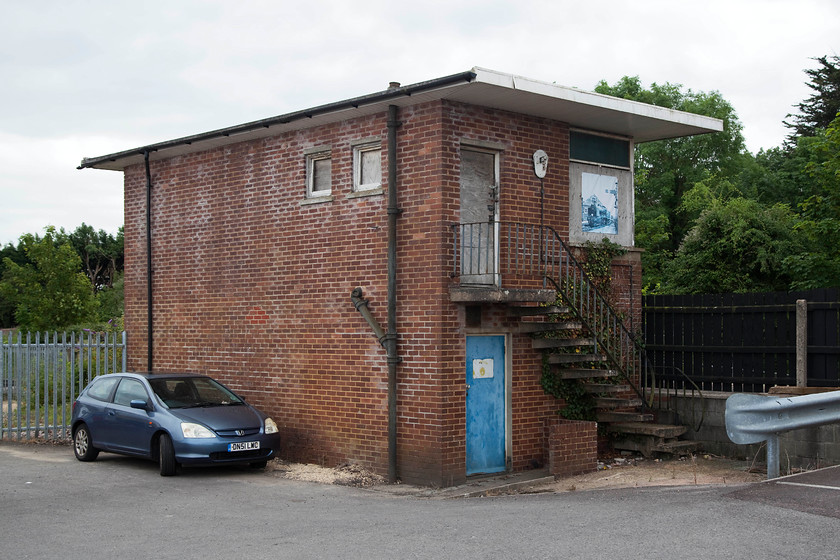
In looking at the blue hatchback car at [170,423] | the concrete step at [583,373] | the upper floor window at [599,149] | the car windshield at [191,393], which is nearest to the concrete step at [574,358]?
the concrete step at [583,373]

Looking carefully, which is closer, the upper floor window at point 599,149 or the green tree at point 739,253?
the upper floor window at point 599,149

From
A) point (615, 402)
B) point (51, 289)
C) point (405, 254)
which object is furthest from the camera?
point (51, 289)

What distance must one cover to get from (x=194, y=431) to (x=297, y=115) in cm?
488

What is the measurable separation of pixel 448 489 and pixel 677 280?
1957 centimetres

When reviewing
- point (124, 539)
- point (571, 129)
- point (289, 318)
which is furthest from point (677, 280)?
point (124, 539)

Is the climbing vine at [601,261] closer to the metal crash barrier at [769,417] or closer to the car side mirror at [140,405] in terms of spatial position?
the metal crash barrier at [769,417]

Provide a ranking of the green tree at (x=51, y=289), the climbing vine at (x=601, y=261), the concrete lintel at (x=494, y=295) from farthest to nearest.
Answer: the green tree at (x=51, y=289), the climbing vine at (x=601, y=261), the concrete lintel at (x=494, y=295)

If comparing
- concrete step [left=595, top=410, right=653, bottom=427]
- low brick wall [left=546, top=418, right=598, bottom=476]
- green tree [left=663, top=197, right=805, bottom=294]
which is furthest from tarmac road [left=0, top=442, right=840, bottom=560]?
green tree [left=663, top=197, right=805, bottom=294]

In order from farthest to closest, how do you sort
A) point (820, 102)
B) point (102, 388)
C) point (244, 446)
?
point (820, 102), point (102, 388), point (244, 446)

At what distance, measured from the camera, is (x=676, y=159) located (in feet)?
155

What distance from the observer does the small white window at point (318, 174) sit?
1396cm

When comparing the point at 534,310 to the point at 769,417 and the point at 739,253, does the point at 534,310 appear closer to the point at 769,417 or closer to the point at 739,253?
the point at 769,417

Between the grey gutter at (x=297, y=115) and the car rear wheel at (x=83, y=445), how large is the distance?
16.8 feet

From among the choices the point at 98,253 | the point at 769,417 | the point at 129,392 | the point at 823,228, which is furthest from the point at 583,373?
the point at 98,253
